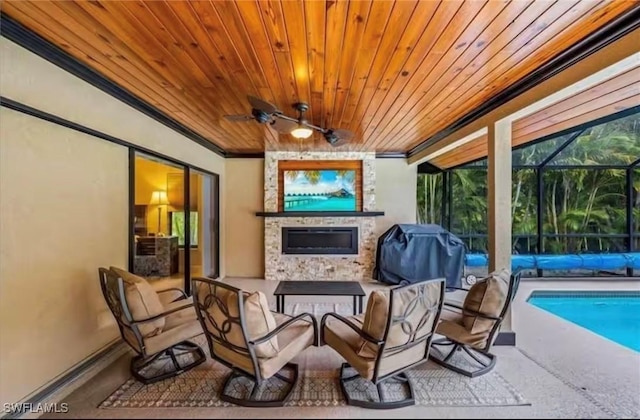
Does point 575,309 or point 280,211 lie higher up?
point 280,211

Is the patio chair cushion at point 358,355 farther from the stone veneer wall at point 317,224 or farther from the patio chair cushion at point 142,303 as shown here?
the stone veneer wall at point 317,224

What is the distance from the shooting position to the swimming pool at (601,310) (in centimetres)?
397

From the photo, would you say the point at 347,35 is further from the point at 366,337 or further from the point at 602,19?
the point at 366,337

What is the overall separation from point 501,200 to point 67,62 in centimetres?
415

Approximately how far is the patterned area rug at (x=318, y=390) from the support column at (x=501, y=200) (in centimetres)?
113

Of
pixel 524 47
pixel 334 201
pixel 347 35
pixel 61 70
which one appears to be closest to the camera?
pixel 347 35

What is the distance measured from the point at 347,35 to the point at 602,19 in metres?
1.60

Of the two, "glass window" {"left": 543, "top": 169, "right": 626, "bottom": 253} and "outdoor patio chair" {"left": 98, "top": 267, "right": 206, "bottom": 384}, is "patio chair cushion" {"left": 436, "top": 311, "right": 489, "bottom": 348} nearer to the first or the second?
"outdoor patio chair" {"left": 98, "top": 267, "right": 206, "bottom": 384}

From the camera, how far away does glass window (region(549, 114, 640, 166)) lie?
663 cm

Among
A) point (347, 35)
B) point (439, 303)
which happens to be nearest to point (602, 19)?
point (347, 35)

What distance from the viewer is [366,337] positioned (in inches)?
87.0

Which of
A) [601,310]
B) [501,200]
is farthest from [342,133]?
[601,310]

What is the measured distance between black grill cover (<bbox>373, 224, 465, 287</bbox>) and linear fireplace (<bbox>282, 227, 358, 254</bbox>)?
74 centimetres

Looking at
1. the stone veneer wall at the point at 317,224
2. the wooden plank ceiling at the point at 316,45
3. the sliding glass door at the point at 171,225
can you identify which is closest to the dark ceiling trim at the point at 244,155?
the stone veneer wall at the point at 317,224
